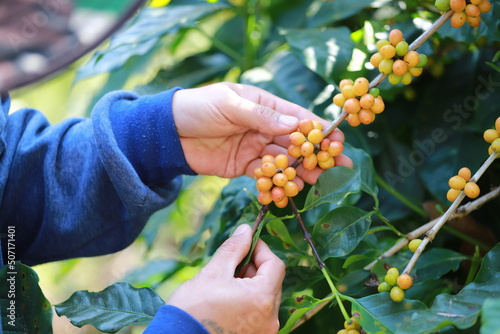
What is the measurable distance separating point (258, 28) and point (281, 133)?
1.77 feet

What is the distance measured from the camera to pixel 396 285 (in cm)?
67

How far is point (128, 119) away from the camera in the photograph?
0.86m

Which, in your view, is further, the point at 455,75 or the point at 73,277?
the point at 73,277

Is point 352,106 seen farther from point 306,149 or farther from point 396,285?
point 396,285

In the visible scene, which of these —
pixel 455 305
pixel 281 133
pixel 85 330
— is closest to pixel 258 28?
pixel 281 133

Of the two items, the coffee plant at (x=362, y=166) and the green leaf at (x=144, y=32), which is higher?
the green leaf at (x=144, y=32)

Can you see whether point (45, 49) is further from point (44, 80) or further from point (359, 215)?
point (359, 215)

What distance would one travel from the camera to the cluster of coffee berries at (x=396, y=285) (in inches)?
25.0

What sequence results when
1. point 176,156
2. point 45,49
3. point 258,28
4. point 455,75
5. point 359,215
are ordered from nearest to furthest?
point 45,49 → point 359,215 → point 176,156 → point 455,75 → point 258,28

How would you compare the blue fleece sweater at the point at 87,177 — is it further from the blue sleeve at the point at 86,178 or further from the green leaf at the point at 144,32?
Result: the green leaf at the point at 144,32

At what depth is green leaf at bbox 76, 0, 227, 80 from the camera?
1052 millimetres

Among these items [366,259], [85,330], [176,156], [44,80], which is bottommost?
[85,330]

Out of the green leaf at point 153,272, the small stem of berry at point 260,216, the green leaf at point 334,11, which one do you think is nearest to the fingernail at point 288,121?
the small stem of berry at point 260,216

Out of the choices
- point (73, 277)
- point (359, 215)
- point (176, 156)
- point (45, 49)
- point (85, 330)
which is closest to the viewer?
point (45, 49)
